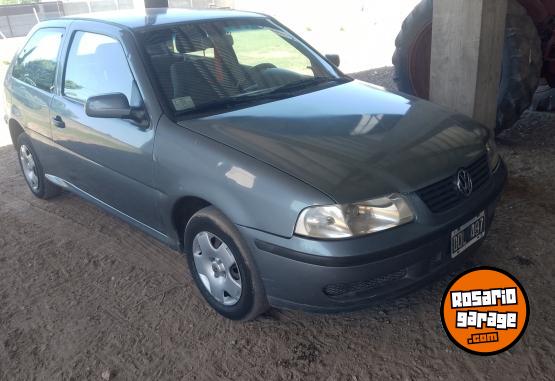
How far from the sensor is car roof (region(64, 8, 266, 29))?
344 cm

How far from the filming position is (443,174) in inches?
100

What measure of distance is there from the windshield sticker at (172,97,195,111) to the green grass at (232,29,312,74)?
634mm

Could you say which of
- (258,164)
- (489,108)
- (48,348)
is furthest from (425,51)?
(48,348)

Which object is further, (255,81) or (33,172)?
(33,172)

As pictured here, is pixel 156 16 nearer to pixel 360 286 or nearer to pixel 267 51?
pixel 267 51

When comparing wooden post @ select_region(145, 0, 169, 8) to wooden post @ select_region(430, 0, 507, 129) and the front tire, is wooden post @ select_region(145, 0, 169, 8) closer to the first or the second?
wooden post @ select_region(430, 0, 507, 129)

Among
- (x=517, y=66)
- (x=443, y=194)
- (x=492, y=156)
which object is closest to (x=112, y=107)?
(x=443, y=194)

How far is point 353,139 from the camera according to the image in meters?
2.69

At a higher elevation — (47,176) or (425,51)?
(425,51)

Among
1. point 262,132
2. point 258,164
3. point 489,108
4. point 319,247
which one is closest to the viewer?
point 319,247

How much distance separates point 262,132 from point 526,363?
1.73 metres

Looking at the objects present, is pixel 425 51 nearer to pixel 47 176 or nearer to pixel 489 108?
pixel 489 108

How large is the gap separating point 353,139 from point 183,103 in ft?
3.41

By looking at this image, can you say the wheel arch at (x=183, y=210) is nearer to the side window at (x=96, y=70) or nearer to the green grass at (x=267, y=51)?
the side window at (x=96, y=70)
